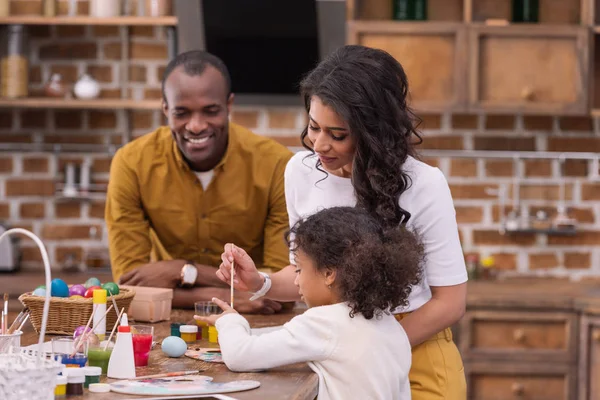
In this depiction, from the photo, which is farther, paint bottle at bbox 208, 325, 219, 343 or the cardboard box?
the cardboard box

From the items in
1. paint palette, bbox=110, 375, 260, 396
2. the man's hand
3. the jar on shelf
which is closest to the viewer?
paint palette, bbox=110, 375, 260, 396

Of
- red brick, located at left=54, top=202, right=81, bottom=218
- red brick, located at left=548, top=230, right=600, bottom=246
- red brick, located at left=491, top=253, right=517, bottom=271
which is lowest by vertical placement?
red brick, located at left=491, top=253, right=517, bottom=271

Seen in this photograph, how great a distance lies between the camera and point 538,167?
4.87 metres

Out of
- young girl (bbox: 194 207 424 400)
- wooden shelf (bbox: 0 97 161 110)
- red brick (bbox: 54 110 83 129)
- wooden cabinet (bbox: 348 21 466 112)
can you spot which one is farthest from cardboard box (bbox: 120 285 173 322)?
red brick (bbox: 54 110 83 129)

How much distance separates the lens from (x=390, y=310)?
200 cm

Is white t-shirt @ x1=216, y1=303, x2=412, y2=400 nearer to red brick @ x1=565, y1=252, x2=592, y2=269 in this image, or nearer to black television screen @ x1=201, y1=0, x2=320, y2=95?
black television screen @ x1=201, y1=0, x2=320, y2=95

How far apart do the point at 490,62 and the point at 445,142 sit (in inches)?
20.2

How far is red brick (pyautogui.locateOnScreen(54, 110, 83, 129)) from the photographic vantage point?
4.86 metres

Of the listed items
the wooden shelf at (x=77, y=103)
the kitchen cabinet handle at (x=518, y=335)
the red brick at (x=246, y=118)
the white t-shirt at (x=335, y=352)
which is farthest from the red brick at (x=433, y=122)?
the white t-shirt at (x=335, y=352)

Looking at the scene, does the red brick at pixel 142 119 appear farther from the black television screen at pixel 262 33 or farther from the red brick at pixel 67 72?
the black television screen at pixel 262 33

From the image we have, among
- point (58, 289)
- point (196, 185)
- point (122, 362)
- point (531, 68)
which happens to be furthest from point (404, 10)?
point (122, 362)

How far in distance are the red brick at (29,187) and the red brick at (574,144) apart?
2.48m

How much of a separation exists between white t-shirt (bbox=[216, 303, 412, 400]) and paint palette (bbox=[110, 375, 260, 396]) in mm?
93

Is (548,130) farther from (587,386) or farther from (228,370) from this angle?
(228,370)
